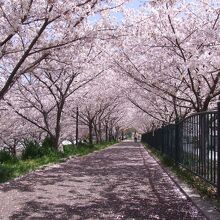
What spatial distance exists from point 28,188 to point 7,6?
426 centimetres

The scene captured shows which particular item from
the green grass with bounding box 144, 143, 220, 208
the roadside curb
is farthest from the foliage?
the roadside curb

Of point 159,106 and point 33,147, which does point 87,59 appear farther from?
point 159,106

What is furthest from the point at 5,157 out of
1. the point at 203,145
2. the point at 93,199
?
the point at 203,145

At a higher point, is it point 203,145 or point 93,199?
point 203,145

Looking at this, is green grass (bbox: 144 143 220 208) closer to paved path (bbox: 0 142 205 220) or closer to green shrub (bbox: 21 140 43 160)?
paved path (bbox: 0 142 205 220)

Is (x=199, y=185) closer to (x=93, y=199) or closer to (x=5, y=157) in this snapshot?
(x=93, y=199)

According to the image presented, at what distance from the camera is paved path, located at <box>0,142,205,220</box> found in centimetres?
705

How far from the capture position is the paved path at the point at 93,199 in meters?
7.05

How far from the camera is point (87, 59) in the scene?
18.6 m

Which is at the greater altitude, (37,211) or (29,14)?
(29,14)

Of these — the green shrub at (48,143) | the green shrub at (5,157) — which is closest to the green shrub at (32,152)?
the green shrub at (5,157)

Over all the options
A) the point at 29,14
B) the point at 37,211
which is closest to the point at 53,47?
the point at 29,14

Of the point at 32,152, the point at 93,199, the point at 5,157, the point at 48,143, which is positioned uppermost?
the point at 48,143

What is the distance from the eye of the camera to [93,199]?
847 cm
